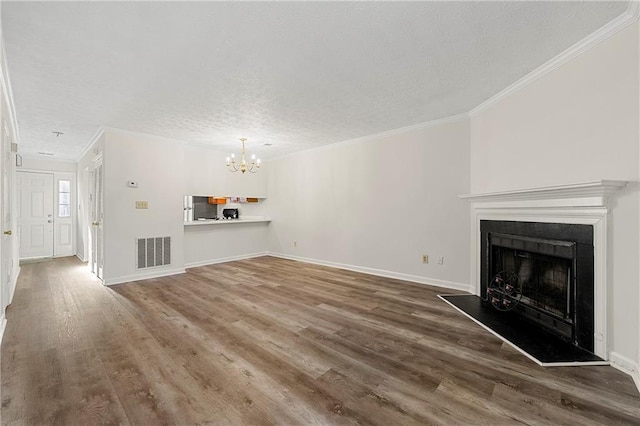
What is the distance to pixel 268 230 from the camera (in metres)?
7.26

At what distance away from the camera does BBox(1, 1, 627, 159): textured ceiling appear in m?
1.89

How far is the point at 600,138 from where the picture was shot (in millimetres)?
2230

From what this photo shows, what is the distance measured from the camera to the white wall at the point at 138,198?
14.5ft

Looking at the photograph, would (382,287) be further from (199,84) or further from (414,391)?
(199,84)

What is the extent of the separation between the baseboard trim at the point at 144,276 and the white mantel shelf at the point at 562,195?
5.32 meters

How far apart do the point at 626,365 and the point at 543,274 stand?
91 centimetres

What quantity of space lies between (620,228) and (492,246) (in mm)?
1404

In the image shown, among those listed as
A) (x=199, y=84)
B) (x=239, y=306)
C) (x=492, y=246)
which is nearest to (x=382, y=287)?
(x=492, y=246)

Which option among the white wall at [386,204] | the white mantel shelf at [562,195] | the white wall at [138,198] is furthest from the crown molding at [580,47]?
the white wall at [138,198]

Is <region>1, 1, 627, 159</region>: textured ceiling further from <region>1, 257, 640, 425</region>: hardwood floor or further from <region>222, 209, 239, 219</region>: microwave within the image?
<region>222, 209, 239, 219</region>: microwave

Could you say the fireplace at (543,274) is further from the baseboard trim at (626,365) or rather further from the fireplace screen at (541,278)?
the baseboard trim at (626,365)

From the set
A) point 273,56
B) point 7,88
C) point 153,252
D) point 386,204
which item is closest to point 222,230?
point 153,252

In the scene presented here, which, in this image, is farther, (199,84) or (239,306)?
(239,306)

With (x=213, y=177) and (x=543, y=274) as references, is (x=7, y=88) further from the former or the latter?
(x=543, y=274)
